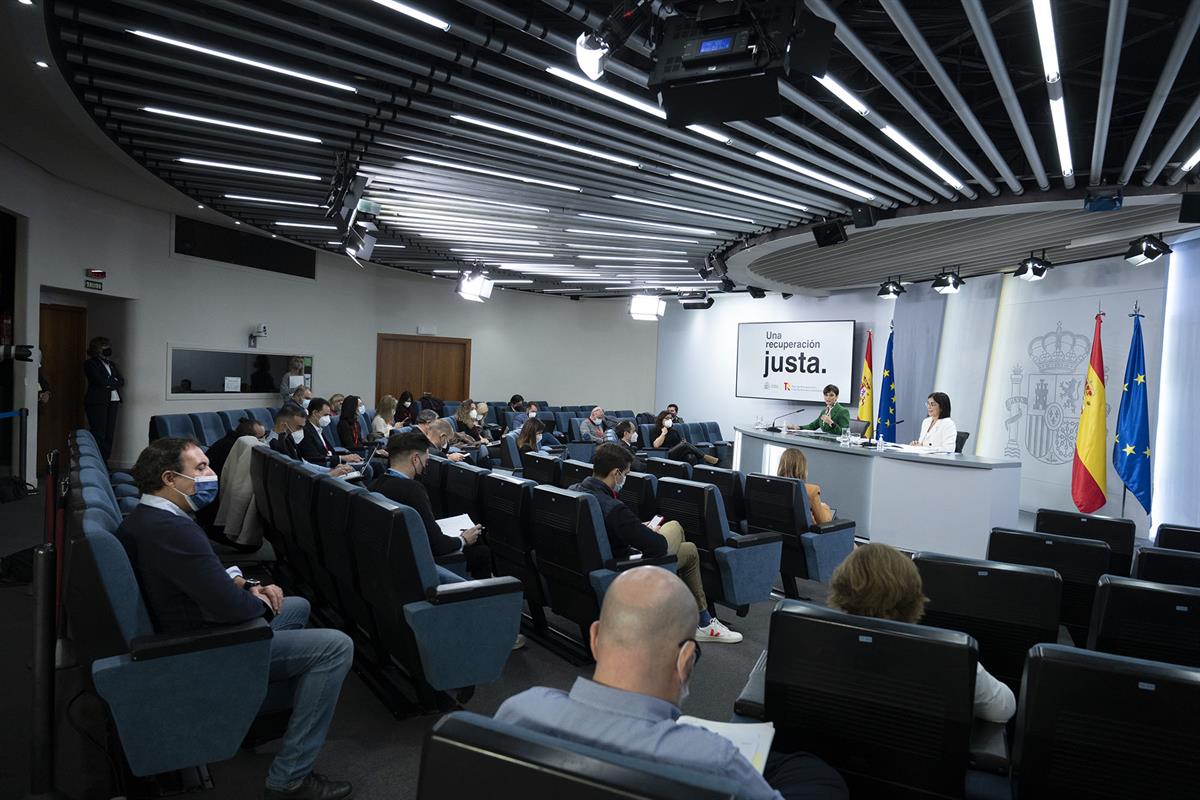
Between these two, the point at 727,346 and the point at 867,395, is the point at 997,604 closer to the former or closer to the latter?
the point at 867,395

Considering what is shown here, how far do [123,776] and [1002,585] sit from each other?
3231 millimetres

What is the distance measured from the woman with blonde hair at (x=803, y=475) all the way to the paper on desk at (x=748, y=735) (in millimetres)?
3633

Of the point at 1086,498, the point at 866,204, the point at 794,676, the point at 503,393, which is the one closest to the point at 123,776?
the point at 794,676

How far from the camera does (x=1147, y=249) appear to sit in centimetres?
743

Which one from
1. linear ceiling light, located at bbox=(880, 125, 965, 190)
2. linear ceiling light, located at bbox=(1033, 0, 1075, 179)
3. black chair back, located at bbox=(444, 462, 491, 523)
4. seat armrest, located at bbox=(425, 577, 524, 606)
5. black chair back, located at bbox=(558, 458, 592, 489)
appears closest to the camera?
seat armrest, located at bbox=(425, 577, 524, 606)

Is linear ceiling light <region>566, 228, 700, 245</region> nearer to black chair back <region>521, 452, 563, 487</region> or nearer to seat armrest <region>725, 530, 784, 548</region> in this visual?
black chair back <region>521, 452, 563, 487</region>

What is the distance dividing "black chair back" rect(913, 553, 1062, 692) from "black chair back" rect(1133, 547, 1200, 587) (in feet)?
4.69

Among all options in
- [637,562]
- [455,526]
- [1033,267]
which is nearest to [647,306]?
[1033,267]

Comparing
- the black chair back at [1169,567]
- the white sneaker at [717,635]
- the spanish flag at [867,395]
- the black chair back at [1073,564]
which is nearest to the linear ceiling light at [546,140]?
the white sneaker at [717,635]

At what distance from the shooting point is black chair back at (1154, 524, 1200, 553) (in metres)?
4.51

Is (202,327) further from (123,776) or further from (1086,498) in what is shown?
(1086,498)

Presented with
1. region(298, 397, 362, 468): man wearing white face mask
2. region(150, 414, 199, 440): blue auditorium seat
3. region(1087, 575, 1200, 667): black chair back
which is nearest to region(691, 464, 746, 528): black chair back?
region(1087, 575, 1200, 667): black chair back

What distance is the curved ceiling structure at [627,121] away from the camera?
12.7 ft

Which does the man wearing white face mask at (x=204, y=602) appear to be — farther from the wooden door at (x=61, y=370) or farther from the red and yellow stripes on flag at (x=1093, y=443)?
the red and yellow stripes on flag at (x=1093, y=443)
